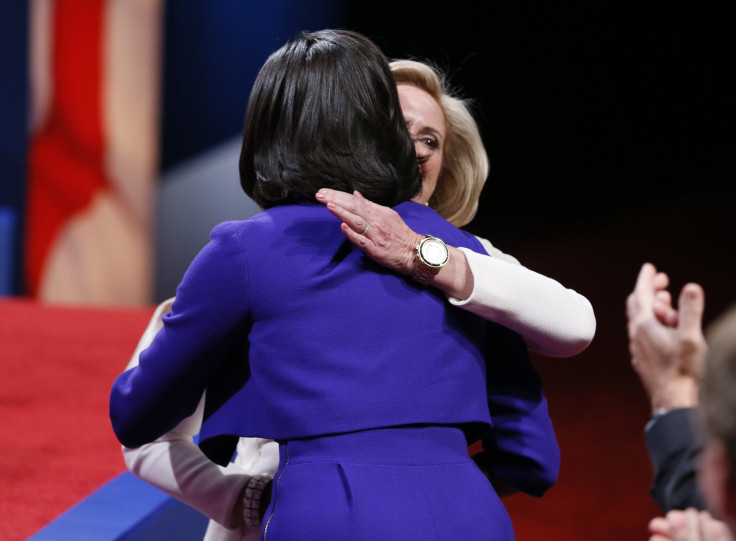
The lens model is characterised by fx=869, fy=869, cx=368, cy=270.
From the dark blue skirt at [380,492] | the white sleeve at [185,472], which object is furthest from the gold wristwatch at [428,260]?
the white sleeve at [185,472]

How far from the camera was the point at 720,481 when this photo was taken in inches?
24.2

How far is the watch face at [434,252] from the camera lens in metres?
1.07

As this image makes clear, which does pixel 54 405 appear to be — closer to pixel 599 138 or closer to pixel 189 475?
pixel 189 475

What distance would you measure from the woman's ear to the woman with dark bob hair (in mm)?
432

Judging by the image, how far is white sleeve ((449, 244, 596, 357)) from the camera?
1.10 m

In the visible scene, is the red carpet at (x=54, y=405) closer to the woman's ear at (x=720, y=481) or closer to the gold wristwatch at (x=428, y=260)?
the gold wristwatch at (x=428, y=260)

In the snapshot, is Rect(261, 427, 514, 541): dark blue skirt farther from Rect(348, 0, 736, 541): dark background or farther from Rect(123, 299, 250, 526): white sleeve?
Rect(348, 0, 736, 541): dark background

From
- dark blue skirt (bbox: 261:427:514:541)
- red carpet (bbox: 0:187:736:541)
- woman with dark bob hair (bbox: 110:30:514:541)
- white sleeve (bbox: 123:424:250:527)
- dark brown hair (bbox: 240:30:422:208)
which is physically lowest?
red carpet (bbox: 0:187:736:541)

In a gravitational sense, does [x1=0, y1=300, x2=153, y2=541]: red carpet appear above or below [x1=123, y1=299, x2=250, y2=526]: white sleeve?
below

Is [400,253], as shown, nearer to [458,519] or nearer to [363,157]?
[363,157]

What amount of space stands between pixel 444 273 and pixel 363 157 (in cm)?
18

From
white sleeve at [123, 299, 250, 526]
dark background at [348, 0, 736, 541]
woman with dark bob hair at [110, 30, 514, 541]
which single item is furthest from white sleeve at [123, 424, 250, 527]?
dark background at [348, 0, 736, 541]

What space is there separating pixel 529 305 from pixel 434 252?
15cm

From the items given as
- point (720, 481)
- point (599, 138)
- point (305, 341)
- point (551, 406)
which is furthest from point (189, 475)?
point (599, 138)
